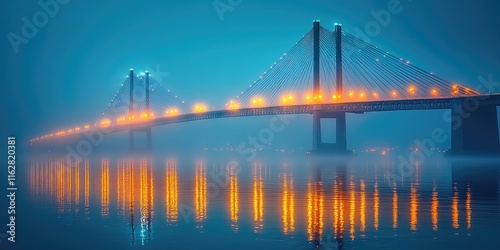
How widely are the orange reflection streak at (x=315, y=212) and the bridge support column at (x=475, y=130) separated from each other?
102 feet

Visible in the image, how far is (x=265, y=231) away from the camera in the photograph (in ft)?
46.8

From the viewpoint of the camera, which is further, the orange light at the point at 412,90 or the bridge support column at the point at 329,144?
the bridge support column at the point at 329,144

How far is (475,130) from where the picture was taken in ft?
180

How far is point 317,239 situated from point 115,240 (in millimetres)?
3992

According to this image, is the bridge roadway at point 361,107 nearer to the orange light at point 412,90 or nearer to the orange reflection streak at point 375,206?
the orange light at point 412,90

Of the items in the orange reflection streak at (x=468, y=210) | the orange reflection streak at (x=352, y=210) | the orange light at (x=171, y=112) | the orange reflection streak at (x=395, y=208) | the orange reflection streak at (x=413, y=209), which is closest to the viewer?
the orange reflection streak at (x=352, y=210)

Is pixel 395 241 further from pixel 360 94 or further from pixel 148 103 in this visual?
pixel 148 103

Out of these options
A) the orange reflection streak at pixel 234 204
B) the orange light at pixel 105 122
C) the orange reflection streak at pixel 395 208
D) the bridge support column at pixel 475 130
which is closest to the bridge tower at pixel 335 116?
the bridge support column at pixel 475 130

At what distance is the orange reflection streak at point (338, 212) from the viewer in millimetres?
14120

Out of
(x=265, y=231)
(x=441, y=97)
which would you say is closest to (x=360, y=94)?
(x=441, y=97)

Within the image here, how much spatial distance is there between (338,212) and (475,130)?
40694mm

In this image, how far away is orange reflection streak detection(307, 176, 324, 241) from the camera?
550 inches

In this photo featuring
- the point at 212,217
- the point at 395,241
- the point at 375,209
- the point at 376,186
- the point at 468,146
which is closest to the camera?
the point at 395,241

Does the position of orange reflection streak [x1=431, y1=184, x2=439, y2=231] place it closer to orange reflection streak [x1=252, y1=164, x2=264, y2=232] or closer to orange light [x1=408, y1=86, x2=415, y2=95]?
orange reflection streak [x1=252, y1=164, x2=264, y2=232]
